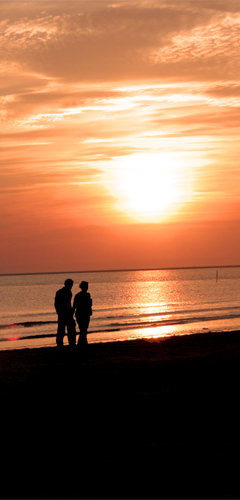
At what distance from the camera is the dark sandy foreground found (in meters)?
5.45

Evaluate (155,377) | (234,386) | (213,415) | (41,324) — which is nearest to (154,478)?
(213,415)


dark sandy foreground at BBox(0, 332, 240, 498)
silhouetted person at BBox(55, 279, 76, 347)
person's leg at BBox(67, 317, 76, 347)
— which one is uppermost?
A: silhouetted person at BBox(55, 279, 76, 347)

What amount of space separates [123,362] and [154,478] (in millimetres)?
9648

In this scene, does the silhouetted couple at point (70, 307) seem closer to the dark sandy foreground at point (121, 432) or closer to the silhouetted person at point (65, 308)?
the silhouetted person at point (65, 308)

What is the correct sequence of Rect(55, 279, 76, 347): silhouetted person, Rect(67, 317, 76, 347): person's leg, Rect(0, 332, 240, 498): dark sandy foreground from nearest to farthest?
Rect(0, 332, 240, 498): dark sandy foreground < Rect(55, 279, 76, 347): silhouetted person < Rect(67, 317, 76, 347): person's leg

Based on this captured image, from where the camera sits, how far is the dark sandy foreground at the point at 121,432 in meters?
5.45

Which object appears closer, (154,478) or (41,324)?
(154,478)

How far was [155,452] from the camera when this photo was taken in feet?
21.2

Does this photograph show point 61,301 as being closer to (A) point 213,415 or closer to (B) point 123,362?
(B) point 123,362

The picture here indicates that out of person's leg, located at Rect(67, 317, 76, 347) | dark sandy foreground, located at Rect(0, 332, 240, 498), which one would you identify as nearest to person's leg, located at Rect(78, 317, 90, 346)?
person's leg, located at Rect(67, 317, 76, 347)

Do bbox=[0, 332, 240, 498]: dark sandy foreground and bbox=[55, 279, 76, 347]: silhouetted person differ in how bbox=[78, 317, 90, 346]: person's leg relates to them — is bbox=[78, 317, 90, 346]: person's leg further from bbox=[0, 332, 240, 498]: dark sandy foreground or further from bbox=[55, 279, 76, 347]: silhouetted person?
bbox=[0, 332, 240, 498]: dark sandy foreground

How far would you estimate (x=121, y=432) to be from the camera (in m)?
7.40

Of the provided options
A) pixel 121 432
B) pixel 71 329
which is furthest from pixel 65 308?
pixel 121 432

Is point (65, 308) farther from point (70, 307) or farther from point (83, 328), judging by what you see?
point (83, 328)
